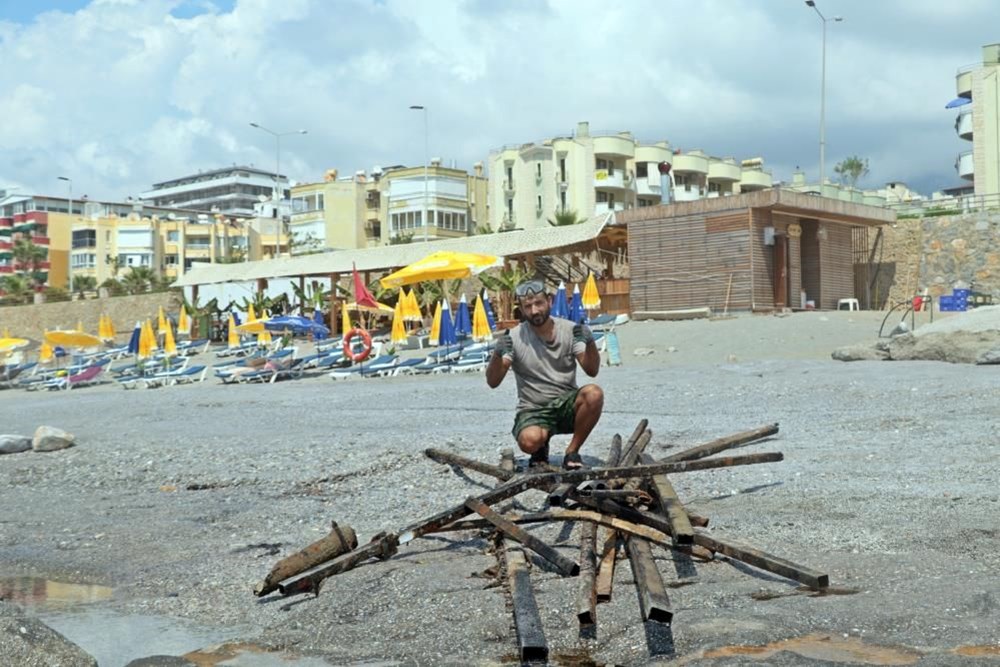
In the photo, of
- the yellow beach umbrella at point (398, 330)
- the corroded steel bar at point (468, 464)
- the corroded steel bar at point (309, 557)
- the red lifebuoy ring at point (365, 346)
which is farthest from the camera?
the yellow beach umbrella at point (398, 330)

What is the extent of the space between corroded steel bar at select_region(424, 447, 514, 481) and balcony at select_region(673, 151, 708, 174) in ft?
222

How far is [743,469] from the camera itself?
7.66 meters

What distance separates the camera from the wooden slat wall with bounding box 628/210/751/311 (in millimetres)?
28359

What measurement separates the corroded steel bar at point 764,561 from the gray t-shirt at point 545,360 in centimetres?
214

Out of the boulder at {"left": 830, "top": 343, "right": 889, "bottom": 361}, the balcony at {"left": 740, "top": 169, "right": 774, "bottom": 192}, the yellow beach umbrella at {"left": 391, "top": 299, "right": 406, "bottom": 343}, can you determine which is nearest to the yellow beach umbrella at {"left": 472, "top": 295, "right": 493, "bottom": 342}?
the yellow beach umbrella at {"left": 391, "top": 299, "right": 406, "bottom": 343}

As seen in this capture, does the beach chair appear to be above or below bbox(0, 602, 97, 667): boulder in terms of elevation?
below

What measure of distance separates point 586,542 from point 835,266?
27.9m

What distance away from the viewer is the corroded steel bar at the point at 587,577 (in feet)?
14.2

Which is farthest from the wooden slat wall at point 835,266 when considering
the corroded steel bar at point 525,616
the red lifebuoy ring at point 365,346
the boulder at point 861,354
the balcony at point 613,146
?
the balcony at point 613,146

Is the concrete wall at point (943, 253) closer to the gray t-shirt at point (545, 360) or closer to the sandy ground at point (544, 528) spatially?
the sandy ground at point (544, 528)

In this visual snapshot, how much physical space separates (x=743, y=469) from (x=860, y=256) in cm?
2789

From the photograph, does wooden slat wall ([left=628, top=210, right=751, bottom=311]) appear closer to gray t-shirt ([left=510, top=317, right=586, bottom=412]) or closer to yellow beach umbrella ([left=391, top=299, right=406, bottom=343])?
yellow beach umbrella ([left=391, top=299, right=406, bottom=343])

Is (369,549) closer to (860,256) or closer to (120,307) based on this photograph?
(860,256)

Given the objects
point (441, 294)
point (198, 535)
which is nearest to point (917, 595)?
point (198, 535)
